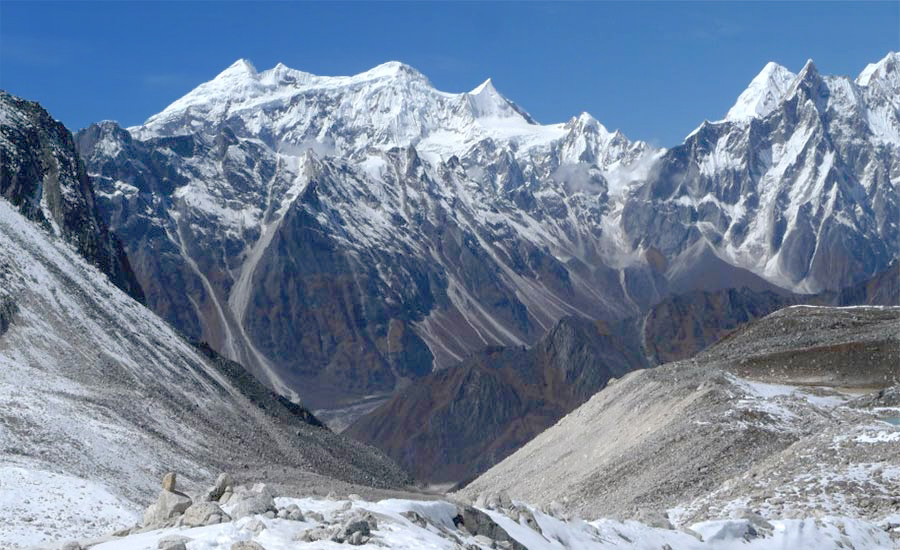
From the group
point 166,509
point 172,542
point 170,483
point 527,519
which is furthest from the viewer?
point 527,519

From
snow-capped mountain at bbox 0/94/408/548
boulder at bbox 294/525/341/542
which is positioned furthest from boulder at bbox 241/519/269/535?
snow-capped mountain at bbox 0/94/408/548

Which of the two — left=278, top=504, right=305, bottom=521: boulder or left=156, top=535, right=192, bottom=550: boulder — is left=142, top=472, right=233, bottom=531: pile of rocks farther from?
left=156, top=535, right=192, bottom=550: boulder

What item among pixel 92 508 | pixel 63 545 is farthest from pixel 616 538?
pixel 92 508

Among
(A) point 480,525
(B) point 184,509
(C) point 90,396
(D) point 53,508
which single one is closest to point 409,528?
(A) point 480,525

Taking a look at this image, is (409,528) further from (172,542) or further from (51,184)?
(51,184)

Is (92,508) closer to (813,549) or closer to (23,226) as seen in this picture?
(813,549)

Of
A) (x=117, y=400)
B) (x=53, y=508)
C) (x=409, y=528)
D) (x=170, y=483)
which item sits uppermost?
(x=117, y=400)

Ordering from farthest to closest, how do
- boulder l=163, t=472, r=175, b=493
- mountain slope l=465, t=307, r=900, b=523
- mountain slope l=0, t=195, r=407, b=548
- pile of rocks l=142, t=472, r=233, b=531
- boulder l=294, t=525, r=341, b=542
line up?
1. mountain slope l=0, t=195, r=407, b=548
2. mountain slope l=465, t=307, r=900, b=523
3. boulder l=163, t=472, r=175, b=493
4. pile of rocks l=142, t=472, r=233, b=531
5. boulder l=294, t=525, r=341, b=542
